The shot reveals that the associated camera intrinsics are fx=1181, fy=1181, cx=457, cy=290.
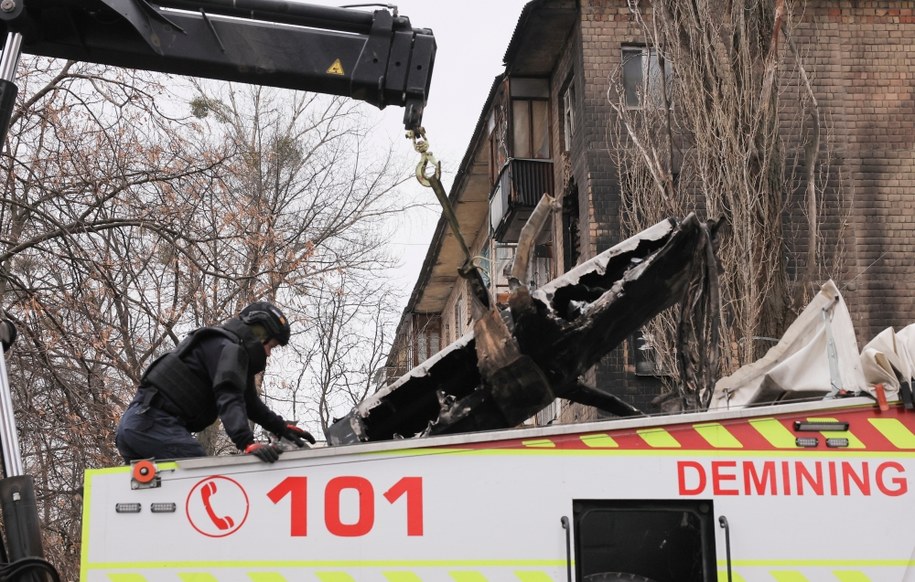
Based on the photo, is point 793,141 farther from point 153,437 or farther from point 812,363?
point 153,437

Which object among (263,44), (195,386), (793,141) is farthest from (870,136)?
(195,386)

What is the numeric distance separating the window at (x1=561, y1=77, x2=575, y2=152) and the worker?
59.2 ft

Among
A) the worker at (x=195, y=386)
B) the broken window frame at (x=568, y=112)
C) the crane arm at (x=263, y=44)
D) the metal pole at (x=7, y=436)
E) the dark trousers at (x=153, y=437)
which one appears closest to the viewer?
the metal pole at (x=7, y=436)

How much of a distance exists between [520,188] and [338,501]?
64.1ft

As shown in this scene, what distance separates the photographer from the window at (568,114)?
76.5 feet

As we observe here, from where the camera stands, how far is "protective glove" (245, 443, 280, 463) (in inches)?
185

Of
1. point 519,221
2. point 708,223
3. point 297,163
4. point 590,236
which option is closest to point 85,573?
point 708,223

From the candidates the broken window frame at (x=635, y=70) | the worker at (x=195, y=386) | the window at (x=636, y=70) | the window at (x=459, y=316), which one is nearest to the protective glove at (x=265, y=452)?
the worker at (x=195, y=386)

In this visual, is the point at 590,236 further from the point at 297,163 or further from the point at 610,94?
the point at 297,163

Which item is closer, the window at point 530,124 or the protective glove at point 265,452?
the protective glove at point 265,452

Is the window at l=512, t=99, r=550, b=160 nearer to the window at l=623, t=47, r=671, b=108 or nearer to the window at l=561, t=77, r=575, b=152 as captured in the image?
the window at l=561, t=77, r=575, b=152

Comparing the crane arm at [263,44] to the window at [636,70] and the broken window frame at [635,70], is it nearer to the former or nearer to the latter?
the broken window frame at [635,70]

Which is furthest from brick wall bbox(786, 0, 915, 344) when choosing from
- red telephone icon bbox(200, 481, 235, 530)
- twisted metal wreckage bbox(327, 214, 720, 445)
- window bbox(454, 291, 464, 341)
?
red telephone icon bbox(200, 481, 235, 530)

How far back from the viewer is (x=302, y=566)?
462cm
